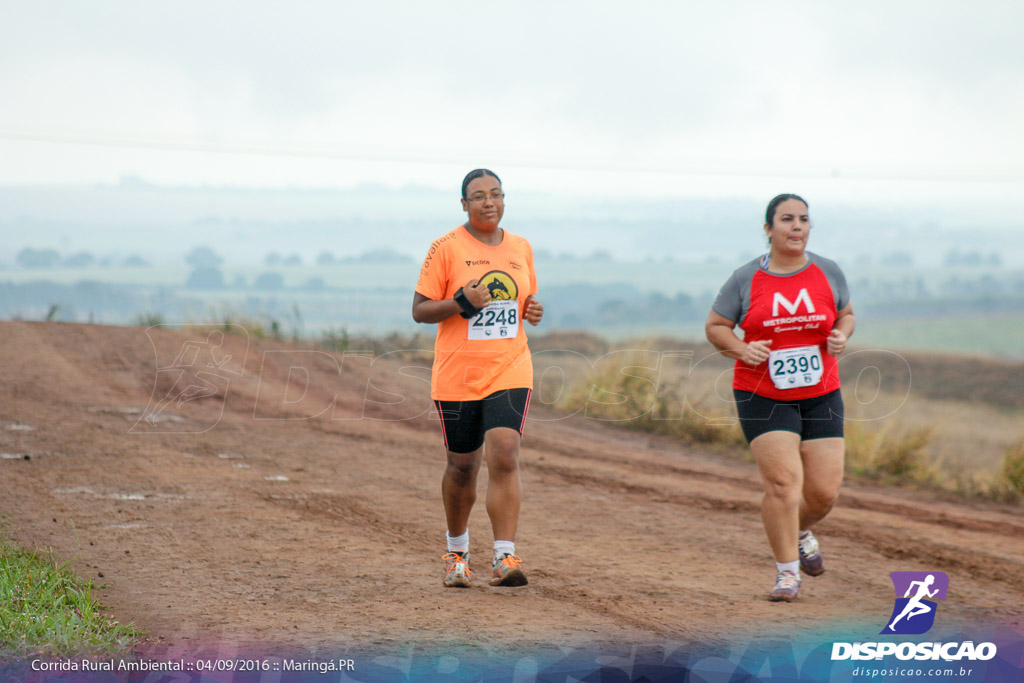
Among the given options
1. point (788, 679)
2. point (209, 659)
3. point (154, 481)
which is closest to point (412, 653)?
point (209, 659)

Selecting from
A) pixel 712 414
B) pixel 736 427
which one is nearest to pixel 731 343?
pixel 736 427

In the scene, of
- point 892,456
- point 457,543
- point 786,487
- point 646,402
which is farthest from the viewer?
point 646,402

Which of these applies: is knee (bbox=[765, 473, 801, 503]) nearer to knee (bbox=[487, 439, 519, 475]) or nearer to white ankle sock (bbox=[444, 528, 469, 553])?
knee (bbox=[487, 439, 519, 475])

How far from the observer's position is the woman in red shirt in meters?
5.76

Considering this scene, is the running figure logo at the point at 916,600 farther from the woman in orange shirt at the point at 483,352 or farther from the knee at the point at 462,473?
the knee at the point at 462,473

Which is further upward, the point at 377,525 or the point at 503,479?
the point at 503,479

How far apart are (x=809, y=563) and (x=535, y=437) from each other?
18.8 feet

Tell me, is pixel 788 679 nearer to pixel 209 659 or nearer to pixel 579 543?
pixel 209 659

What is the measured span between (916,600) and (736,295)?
Answer: 195 cm

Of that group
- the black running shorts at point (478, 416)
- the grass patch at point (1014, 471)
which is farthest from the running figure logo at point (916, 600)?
the grass patch at point (1014, 471)

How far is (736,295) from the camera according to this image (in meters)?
5.88

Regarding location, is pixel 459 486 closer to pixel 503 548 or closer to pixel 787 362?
pixel 503 548

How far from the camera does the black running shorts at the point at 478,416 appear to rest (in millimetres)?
5574

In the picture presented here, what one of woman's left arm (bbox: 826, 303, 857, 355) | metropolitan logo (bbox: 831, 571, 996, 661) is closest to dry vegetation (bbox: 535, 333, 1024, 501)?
metropolitan logo (bbox: 831, 571, 996, 661)
